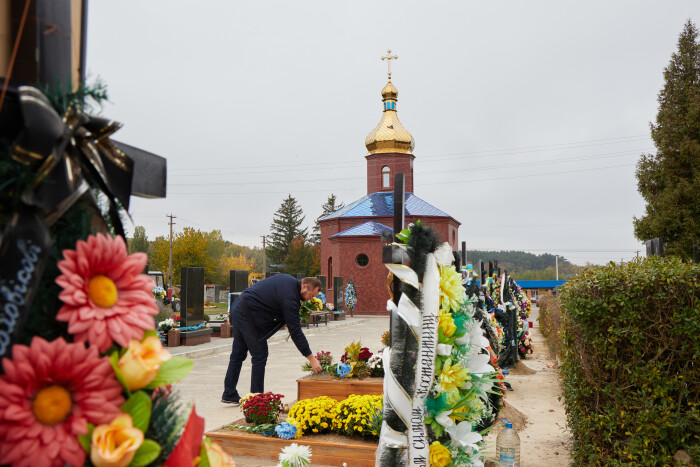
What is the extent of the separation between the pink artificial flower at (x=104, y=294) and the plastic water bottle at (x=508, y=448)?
4.71 meters

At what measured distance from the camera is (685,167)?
72.0 feet

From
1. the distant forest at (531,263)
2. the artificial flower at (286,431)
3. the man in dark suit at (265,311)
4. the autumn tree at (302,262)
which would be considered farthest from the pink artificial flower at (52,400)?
the distant forest at (531,263)

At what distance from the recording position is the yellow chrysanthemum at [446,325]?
12.1ft

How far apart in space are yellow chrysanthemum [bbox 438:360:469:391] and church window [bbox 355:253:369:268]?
31.5 metres

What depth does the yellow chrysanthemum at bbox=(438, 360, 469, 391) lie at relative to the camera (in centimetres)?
357

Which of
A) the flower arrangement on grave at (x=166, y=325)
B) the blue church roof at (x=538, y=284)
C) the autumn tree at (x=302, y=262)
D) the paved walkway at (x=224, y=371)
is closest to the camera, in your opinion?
the paved walkway at (x=224, y=371)

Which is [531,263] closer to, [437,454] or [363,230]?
[363,230]

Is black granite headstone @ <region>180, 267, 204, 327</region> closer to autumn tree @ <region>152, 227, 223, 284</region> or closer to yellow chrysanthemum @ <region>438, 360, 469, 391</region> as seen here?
yellow chrysanthemum @ <region>438, 360, 469, 391</region>

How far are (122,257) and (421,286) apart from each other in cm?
281

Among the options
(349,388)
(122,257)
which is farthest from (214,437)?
(122,257)

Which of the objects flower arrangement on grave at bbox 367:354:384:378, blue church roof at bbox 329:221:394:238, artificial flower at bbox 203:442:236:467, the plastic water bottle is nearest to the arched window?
blue church roof at bbox 329:221:394:238

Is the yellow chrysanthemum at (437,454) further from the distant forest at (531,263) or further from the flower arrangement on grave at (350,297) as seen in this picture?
the distant forest at (531,263)

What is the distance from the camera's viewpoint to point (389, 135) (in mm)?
39719

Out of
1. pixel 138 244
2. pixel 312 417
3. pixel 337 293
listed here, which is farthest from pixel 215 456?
pixel 138 244
